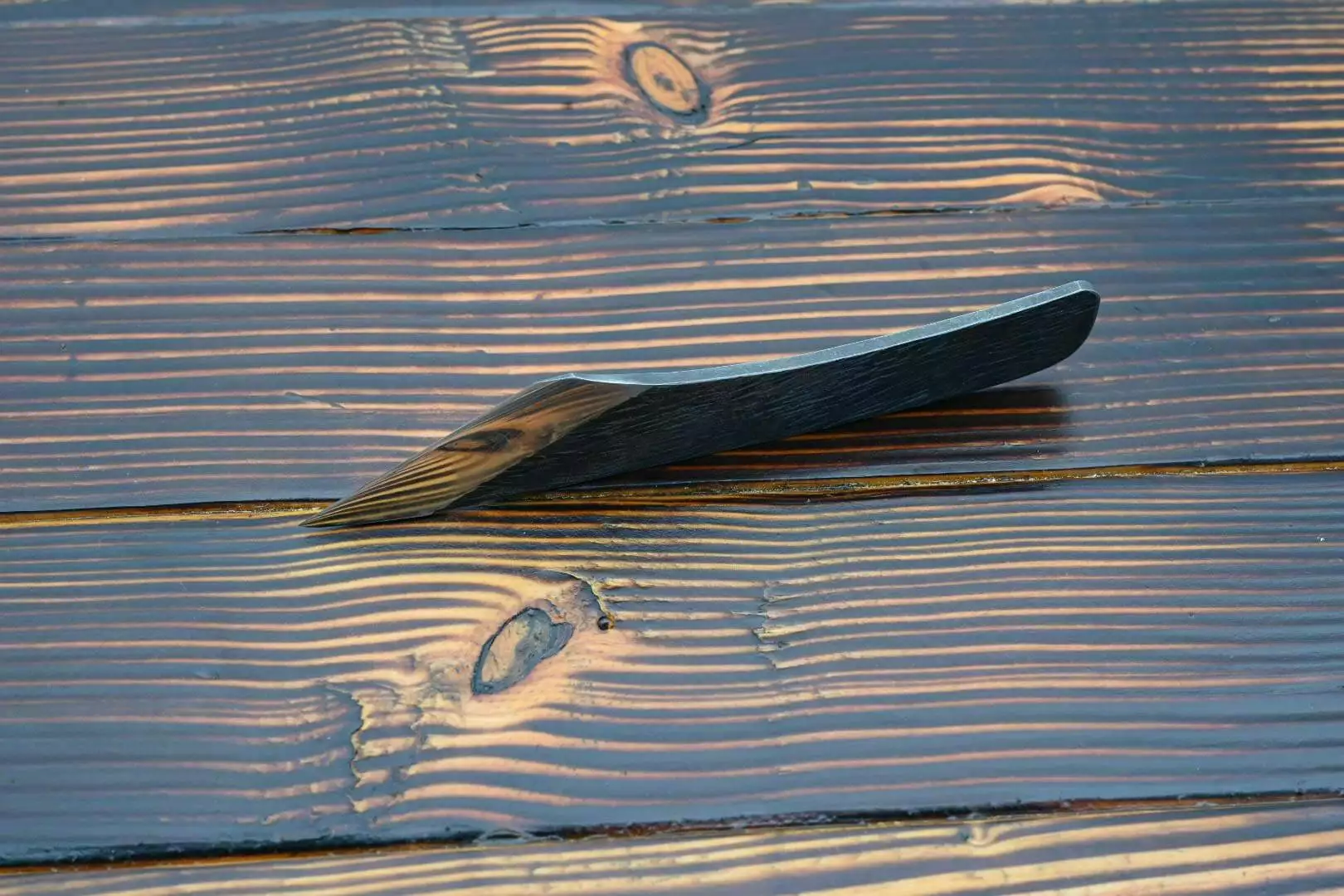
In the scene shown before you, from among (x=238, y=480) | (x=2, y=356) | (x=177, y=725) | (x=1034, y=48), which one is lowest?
(x=177, y=725)

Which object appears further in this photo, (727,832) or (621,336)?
(621,336)

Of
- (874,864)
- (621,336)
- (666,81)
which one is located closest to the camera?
(874,864)

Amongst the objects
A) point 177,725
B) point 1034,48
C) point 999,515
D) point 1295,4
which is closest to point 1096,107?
point 1034,48

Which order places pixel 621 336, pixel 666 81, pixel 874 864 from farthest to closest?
pixel 666 81 → pixel 621 336 → pixel 874 864

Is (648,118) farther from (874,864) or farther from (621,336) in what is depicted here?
(874,864)

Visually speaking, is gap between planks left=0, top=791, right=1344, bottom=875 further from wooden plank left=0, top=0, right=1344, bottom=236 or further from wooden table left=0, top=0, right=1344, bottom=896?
wooden plank left=0, top=0, right=1344, bottom=236

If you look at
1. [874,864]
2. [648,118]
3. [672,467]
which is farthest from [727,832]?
[648,118]

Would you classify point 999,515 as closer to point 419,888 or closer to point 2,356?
point 419,888
